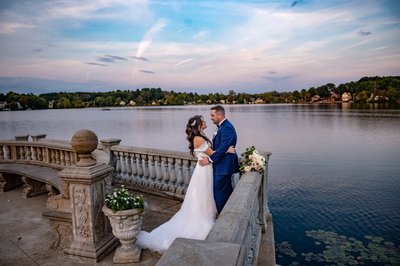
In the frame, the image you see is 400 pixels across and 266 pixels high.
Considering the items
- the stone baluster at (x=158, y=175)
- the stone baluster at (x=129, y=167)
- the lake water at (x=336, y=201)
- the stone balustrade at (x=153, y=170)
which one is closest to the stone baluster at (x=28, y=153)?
the stone balustrade at (x=153, y=170)

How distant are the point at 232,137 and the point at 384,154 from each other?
23.3 meters

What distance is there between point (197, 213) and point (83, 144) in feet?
7.32

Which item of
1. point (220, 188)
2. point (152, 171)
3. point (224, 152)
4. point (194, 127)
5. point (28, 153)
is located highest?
point (194, 127)

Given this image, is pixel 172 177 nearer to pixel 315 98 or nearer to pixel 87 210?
pixel 87 210

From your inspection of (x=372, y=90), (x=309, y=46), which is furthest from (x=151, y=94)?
(x=309, y=46)

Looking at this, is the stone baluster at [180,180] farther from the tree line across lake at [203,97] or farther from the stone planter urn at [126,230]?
the tree line across lake at [203,97]

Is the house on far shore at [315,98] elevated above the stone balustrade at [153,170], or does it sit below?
above

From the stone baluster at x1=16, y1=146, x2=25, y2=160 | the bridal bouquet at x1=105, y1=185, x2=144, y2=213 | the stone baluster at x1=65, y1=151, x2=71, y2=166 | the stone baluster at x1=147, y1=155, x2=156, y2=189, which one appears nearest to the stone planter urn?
the bridal bouquet at x1=105, y1=185, x2=144, y2=213

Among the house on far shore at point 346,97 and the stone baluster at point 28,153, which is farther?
the house on far shore at point 346,97

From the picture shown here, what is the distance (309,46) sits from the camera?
122 feet

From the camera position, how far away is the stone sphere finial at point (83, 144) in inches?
165

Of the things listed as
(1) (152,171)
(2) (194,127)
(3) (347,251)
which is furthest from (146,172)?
(3) (347,251)

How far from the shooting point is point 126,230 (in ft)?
13.0

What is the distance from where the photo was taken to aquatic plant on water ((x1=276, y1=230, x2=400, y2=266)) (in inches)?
360
